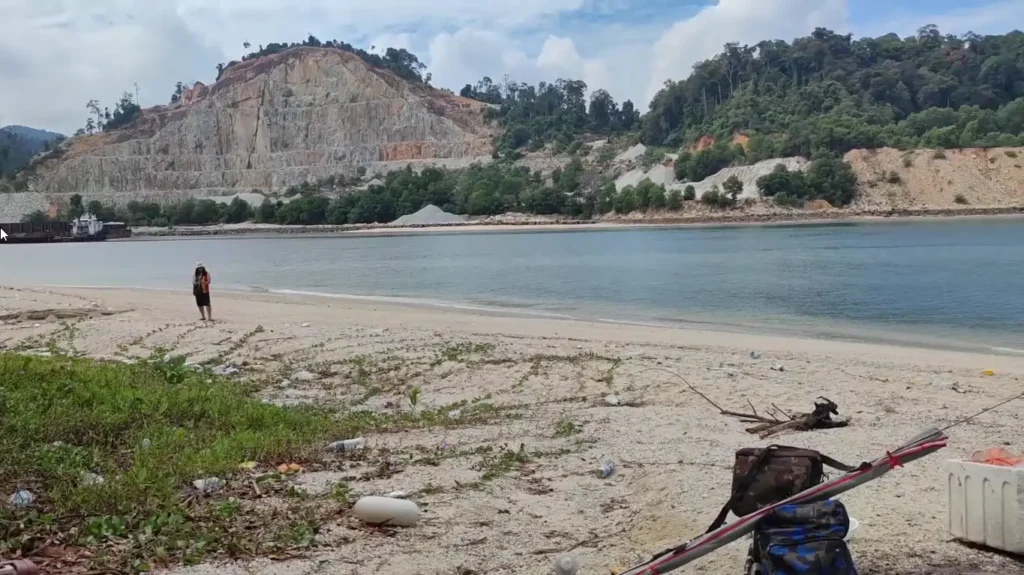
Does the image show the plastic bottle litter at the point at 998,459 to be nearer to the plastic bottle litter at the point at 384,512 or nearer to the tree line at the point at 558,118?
the plastic bottle litter at the point at 384,512

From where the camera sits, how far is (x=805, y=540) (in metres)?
4.32

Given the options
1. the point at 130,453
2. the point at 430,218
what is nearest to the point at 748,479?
the point at 130,453

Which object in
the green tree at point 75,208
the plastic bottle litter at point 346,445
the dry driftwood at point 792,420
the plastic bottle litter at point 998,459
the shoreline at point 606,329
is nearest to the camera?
the plastic bottle litter at point 998,459

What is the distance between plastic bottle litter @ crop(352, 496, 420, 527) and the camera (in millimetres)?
5699

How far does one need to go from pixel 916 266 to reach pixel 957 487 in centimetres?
4027

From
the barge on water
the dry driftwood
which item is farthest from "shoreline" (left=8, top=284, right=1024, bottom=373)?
the barge on water

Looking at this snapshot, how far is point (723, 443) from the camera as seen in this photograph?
7.98 meters

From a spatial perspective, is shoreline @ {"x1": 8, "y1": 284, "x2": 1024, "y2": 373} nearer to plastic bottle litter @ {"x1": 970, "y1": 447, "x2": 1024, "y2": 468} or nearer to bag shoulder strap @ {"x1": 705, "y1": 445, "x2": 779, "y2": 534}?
plastic bottle litter @ {"x1": 970, "y1": 447, "x2": 1024, "y2": 468}

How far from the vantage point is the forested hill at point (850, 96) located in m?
126

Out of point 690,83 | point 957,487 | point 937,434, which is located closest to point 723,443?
point 957,487

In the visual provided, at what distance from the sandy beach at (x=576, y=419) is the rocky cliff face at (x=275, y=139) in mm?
159576

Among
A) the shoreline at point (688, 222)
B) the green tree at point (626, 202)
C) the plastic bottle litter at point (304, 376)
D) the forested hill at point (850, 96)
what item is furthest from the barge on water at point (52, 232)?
the plastic bottle litter at point (304, 376)

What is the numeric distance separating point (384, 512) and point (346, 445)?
2108 millimetres

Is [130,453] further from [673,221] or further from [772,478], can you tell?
[673,221]
